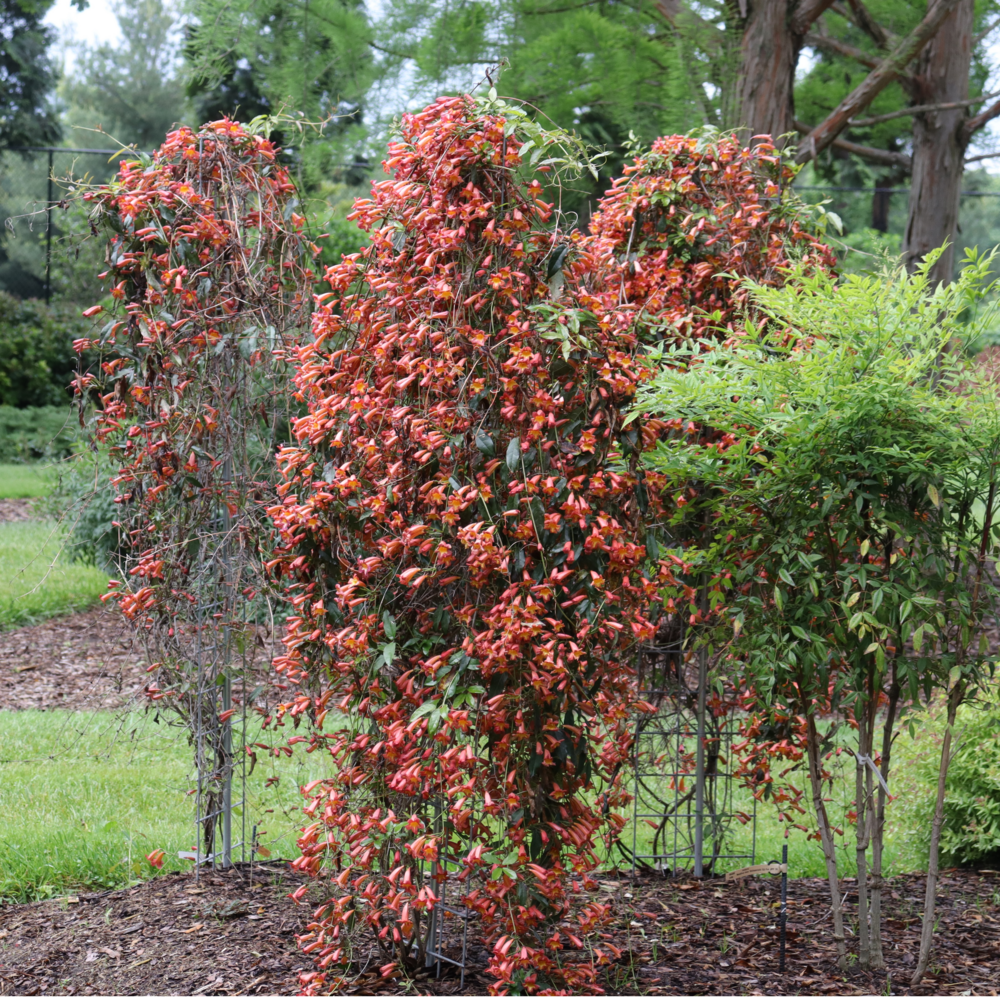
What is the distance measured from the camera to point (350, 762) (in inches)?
92.7

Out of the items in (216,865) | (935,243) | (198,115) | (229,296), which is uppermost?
(198,115)

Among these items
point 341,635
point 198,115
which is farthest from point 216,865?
point 198,115

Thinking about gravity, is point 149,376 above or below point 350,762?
above

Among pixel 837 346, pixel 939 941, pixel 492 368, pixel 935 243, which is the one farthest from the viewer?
pixel 935 243

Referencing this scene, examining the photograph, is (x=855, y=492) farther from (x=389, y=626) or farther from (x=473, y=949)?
(x=473, y=949)

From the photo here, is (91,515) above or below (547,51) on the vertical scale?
below

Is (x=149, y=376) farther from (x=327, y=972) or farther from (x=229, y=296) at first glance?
(x=327, y=972)

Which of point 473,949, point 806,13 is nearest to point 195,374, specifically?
point 473,949

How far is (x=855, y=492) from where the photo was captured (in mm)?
2279

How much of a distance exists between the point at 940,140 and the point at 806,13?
2.44m

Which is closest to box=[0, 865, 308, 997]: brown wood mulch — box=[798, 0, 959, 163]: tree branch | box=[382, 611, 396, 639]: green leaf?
box=[382, 611, 396, 639]: green leaf

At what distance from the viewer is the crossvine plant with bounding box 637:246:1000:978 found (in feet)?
7.16

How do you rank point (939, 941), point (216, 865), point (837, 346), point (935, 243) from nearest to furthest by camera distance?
point (837, 346), point (939, 941), point (216, 865), point (935, 243)

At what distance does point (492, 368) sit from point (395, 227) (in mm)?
433
